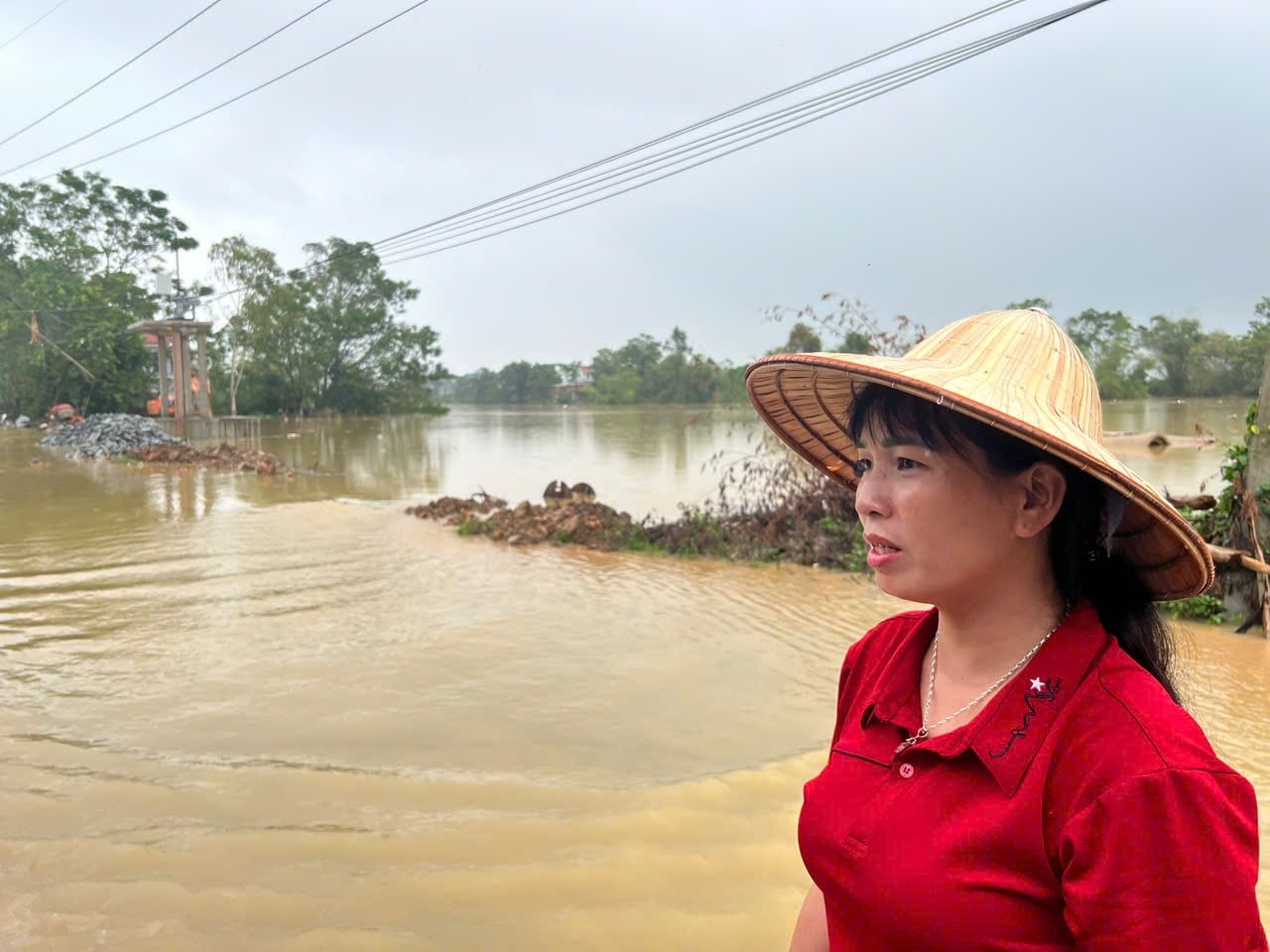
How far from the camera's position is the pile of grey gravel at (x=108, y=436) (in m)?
19.8

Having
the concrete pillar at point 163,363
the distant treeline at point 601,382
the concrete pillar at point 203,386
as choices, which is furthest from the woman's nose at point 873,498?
the distant treeline at point 601,382

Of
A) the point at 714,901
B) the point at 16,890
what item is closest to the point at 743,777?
the point at 714,901

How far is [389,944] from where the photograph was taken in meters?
2.35

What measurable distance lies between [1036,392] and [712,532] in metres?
7.26

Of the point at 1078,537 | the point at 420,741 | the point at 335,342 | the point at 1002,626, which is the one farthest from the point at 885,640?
the point at 335,342

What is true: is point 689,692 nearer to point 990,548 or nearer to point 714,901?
point 714,901

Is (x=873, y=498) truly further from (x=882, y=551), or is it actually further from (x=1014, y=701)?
(x=1014, y=701)

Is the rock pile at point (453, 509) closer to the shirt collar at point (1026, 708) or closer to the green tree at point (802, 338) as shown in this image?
the green tree at point (802, 338)

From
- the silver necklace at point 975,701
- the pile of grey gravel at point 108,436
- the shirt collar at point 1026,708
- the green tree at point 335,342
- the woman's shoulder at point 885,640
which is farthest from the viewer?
the green tree at point 335,342

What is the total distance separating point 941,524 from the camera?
4.01 ft

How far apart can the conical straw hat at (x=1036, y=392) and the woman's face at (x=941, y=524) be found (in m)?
0.10

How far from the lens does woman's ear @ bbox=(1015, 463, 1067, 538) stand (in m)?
1.21

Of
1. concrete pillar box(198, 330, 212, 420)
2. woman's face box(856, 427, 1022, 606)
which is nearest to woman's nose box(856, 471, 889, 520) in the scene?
woman's face box(856, 427, 1022, 606)

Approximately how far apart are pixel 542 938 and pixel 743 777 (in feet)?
4.05
